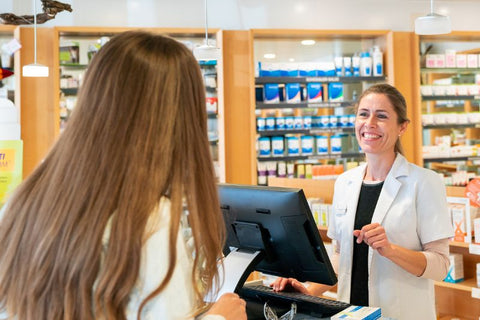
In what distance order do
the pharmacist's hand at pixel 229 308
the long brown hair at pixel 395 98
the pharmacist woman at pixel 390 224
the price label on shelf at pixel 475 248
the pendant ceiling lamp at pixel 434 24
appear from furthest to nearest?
the pendant ceiling lamp at pixel 434 24 → the price label on shelf at pixel 475 248 → the long brown hair at pixel 395 98 → the pharmacist woman at pixel 390 224 → the pharmacist's hand at pixel 229 308

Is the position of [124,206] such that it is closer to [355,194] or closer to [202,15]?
[355,194]

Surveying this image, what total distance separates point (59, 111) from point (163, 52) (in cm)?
490

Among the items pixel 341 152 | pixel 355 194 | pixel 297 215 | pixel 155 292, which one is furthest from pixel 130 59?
pixel 341 152

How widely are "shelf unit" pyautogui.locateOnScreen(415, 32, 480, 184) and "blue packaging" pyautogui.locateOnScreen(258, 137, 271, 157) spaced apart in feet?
5.84

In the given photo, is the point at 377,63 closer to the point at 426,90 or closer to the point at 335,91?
the point at 335,91

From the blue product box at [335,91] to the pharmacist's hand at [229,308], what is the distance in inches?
203

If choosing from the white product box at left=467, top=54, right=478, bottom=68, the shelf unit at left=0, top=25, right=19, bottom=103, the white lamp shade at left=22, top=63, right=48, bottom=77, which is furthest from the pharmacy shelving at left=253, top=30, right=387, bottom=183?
the shelf unit at left=0, top=25, right=19, bottom=103

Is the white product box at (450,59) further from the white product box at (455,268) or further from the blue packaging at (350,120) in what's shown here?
the white product box at (455,268)

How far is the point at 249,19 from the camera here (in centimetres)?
608

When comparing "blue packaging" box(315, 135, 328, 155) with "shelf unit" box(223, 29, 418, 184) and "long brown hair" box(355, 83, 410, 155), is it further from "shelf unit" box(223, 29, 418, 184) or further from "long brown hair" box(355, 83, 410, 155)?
"long brown hair" box(355, 83, 410, 155)

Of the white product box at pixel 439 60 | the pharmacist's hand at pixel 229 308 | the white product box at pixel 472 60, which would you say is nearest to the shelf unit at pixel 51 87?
the white product box at pixel 439 60

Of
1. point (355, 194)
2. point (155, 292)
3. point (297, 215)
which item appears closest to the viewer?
point (155, 292)

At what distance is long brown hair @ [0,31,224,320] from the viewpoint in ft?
3.12

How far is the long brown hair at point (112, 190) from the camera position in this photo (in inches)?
37.5
